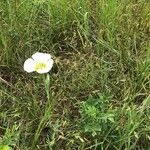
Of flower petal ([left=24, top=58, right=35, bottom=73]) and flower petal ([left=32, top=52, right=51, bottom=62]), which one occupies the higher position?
flower petal ([left=32, top=52, right=51, bottom=62])

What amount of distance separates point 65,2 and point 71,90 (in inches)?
17.8

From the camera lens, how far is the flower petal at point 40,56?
1.97 m

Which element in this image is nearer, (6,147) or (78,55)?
(6,147)

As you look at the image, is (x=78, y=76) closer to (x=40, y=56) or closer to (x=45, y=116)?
(x=40, y=56)

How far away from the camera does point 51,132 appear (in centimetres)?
188

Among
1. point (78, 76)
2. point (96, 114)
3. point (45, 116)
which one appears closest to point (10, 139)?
point (45, 116)

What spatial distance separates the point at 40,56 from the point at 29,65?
0.06 meters

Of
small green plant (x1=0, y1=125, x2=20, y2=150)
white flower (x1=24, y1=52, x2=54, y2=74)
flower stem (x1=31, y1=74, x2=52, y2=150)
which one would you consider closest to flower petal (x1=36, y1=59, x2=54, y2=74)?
white flower (x1=24, y1=52, x2=54, y2=74)

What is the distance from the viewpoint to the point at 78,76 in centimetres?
205

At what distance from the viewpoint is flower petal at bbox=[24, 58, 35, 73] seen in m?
1.95

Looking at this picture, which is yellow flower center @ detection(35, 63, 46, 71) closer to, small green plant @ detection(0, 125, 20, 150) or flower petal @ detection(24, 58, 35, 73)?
flower petal @ detection(24, 58, 35, 73)

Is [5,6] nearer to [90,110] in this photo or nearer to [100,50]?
[100,50]

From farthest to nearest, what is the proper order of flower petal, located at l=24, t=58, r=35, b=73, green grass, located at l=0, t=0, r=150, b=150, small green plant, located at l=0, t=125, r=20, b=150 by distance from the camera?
flower petal, located at l=24, t=58, r=35, b=73
green grass, located at l=0, t=0, r=150, b=150
small green plant, located at l=0, t=125, r=20, b=150

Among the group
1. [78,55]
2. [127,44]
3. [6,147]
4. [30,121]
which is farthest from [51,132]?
[127,44]
